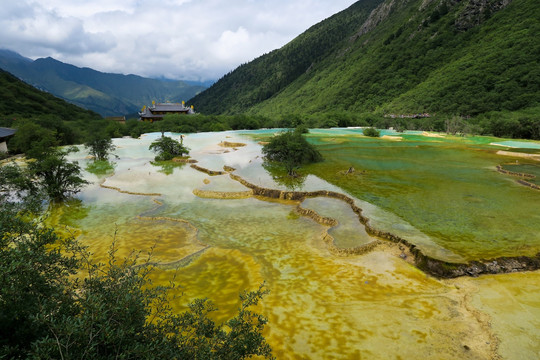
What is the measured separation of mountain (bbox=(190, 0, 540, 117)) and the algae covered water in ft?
195

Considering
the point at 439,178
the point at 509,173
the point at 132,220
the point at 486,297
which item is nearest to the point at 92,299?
the point at 486,297

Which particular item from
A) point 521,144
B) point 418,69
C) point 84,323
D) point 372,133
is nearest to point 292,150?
point 84,323

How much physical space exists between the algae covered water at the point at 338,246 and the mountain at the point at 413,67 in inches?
2334

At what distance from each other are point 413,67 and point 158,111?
86.4 metres

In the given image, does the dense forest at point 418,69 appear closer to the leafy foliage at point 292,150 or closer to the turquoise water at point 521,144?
the turquoise water at point 521,144

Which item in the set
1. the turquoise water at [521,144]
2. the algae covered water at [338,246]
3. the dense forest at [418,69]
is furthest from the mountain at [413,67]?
the algae covered water at [338,246]

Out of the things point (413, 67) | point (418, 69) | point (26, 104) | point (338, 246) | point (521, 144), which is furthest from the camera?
point (413, 67)

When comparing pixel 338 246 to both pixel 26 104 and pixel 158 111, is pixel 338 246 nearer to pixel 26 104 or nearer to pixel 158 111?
pixel 158 111

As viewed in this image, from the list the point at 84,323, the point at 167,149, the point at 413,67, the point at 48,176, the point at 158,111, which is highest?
the point at 413,67

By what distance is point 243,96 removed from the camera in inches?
6895

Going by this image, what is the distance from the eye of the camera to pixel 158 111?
75.7 m

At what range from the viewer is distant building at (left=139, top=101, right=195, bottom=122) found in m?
71.9

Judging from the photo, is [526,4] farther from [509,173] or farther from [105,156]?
[105,156]

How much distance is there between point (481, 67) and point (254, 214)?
83.2 meters
